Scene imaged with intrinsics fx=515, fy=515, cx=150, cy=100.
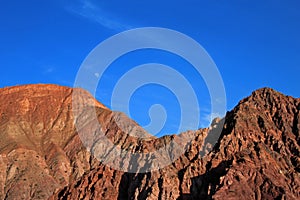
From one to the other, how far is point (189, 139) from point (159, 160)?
18284mm

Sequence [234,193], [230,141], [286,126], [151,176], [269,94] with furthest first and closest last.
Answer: [269,94], [286,126], [230,141], [151,176], [234,193]

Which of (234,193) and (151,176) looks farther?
(151,176)

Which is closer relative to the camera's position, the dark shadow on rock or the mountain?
the mountain

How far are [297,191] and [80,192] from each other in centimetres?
5933

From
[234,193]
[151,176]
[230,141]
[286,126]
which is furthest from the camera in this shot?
[286,126]

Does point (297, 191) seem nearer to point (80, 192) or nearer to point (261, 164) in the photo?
point (261, 164)

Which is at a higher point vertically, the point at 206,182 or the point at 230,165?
the point at 230,165

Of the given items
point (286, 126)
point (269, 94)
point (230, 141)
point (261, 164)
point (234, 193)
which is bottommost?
point (234, 193)

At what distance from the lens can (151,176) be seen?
132m

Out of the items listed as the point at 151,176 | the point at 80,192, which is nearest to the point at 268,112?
the point at 151,176

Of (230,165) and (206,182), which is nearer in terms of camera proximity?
(230,165)

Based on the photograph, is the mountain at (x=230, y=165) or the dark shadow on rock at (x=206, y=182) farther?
the dark shadow on rock at (x=206, y=182)

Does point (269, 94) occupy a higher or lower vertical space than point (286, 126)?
higher

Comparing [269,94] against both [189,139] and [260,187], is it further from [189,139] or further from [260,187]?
[260,187]
